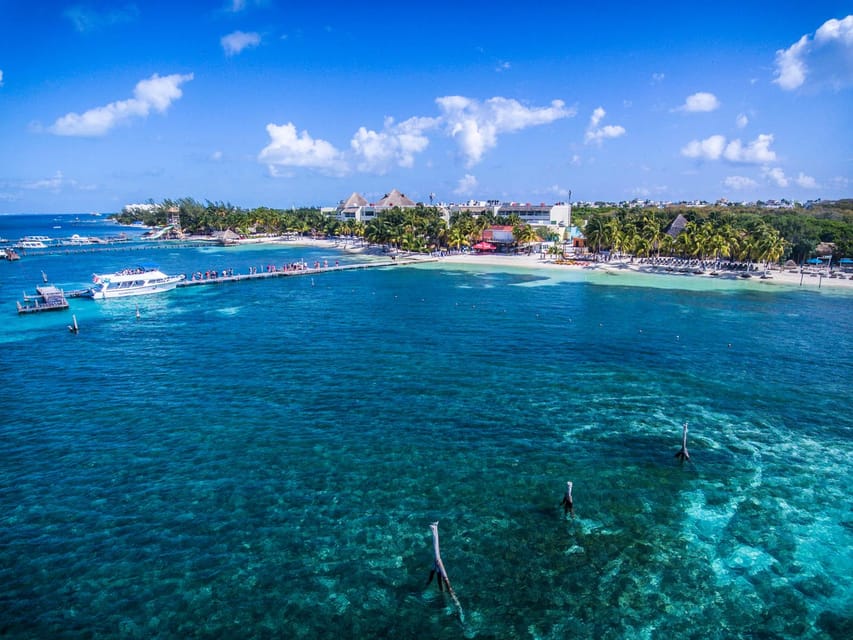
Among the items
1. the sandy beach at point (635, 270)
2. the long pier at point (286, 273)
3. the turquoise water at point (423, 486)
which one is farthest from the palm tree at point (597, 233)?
the turquoise water at point (423, 486)

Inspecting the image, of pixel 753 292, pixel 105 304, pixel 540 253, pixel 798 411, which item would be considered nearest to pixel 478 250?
pixel 540 253

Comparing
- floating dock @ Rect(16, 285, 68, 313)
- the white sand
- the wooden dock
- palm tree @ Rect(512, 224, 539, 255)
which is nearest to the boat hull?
the wooden dock

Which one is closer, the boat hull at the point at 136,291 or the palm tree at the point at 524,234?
the boat hull at the point at 136,291

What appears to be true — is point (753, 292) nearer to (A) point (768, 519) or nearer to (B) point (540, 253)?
(B) point (540, 253)

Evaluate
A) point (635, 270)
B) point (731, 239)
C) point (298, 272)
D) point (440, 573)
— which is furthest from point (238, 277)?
point (731, 239)

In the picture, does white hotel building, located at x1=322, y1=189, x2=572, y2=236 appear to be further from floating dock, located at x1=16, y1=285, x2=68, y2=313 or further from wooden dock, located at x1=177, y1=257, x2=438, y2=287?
floating dock, located at x1=16, y1=285, x2=68, y2=313

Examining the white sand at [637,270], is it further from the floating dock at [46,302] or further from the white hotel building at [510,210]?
the floating dock at [46,302]

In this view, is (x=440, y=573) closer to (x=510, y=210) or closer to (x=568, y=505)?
(x=568, y=505)
